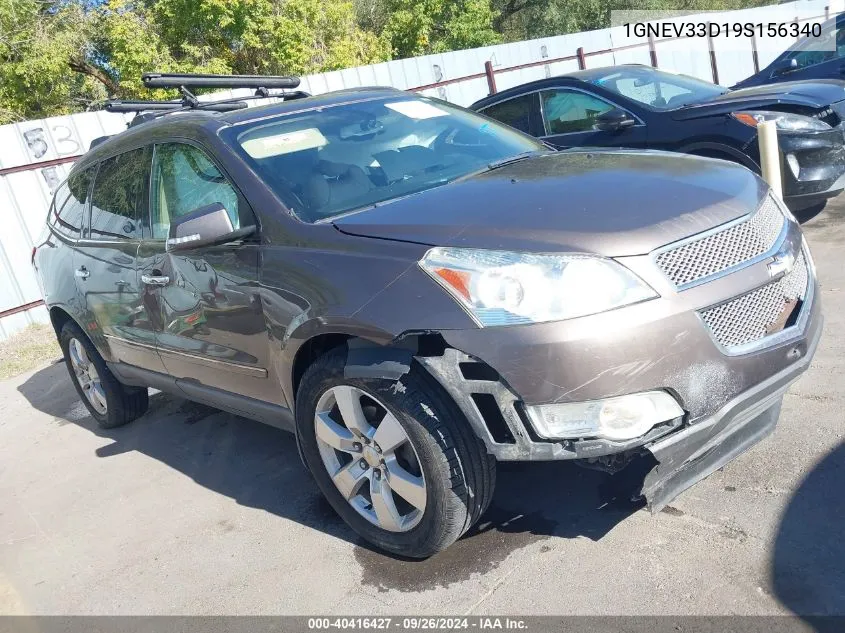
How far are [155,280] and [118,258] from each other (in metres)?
0.51

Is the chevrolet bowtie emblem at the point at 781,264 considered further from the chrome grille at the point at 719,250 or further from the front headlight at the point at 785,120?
the front headlight at the point at 785,120

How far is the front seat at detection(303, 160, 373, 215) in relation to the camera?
11.2 feet

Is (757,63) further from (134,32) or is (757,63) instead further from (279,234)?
(279,234)

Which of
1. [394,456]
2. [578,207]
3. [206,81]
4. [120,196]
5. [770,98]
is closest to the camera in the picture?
[578,207]

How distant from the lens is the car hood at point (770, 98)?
6.55 metres

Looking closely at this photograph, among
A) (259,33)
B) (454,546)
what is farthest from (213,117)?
(259,33)

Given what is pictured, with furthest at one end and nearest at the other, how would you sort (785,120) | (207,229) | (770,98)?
1. (770,98)
2. (785,120)
3. (207,229)

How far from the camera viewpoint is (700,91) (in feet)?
24.2

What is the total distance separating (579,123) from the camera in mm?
7348

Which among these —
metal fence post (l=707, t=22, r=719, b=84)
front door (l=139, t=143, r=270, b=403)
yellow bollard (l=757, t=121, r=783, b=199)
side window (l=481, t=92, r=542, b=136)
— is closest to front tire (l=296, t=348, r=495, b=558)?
front door (l=139, t=143, r=270, b=403)

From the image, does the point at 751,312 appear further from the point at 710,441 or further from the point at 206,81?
the point at 206,81

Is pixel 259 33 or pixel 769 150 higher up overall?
pixel 259 33

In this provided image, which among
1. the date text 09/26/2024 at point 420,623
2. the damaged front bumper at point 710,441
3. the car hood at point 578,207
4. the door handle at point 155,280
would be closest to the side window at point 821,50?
the car hood at point 578,207

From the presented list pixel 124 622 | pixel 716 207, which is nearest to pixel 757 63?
pixel 716 207
